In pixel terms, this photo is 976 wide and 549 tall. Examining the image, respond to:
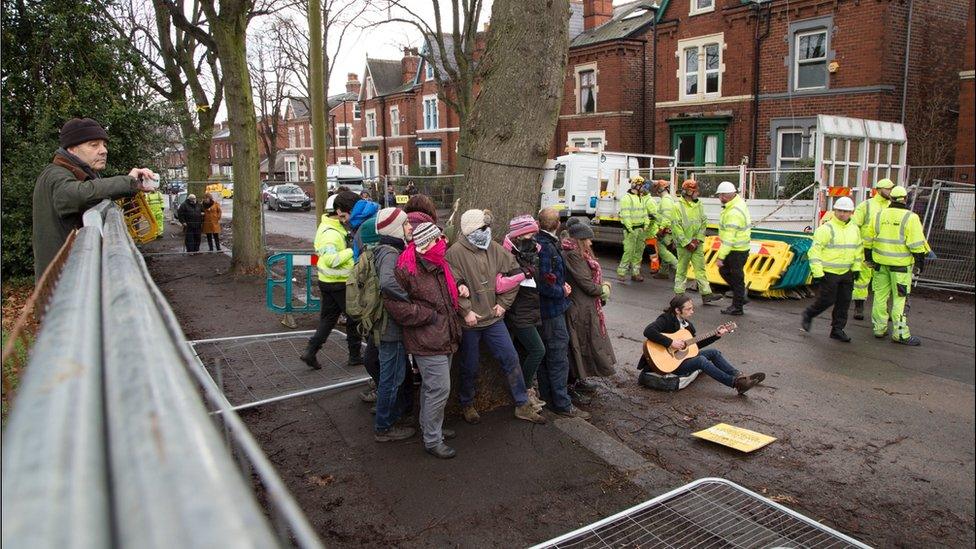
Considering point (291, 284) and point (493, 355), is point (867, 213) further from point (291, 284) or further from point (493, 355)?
point (291, 284)

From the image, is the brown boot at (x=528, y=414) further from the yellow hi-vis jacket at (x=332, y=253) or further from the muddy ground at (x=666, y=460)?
the yellow hi-vis jacket at (x=332, y=253)

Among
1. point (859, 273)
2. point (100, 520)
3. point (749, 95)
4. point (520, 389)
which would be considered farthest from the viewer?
point (749, 95)

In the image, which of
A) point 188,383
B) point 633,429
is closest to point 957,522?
point 633,429

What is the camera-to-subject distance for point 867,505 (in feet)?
14.4

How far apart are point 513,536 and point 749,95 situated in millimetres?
22383

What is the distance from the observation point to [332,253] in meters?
6.96

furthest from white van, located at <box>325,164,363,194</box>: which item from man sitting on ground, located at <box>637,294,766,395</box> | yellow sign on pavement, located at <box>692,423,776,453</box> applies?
yellow sign on pavement, located at <box>692,423,776,453</box>

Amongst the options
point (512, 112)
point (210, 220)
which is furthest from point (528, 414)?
point (210, 220)

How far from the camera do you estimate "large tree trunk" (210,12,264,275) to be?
1286 centimetres

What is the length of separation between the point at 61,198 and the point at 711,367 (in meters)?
5.52

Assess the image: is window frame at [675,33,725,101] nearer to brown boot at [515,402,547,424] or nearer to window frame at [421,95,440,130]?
brown boot at [515,402,547,424]

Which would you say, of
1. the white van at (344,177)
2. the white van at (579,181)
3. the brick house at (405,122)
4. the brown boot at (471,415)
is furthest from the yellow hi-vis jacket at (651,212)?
the brick house at (405,122)

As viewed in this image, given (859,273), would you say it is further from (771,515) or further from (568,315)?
(771,515)

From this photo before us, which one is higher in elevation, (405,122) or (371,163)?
(405,122)
